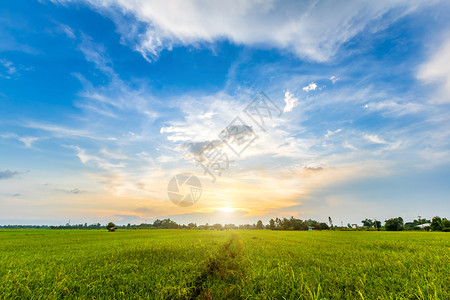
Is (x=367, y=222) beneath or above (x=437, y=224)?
beneath

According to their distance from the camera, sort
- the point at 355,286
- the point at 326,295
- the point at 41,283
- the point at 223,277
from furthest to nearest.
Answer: the point at 223,277 < the point at 41,283 < the point at 355,286 < the point at 326,295

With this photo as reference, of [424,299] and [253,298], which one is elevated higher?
[424,299]

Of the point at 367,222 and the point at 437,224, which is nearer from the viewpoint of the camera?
the point at 437,224

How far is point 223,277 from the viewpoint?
7789mm

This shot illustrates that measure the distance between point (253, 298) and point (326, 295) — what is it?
5.61 feet

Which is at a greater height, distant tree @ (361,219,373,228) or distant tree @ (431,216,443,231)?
distant tree @ (431,216,443,231)

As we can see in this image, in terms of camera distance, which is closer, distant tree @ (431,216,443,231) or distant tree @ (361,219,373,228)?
distant tree @ (431,216,443,231)

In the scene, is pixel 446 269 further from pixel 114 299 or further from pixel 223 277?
pixel 114 299

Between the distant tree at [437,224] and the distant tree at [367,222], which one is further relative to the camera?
the distant tree at [367,222]

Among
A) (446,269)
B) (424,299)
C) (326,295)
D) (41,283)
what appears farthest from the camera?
(446,269)

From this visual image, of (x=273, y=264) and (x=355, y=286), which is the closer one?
(x=355, y=286)

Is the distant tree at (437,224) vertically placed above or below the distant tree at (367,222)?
above

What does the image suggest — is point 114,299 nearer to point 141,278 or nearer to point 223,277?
point 141,278

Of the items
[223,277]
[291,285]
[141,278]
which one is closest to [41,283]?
[141,278]
